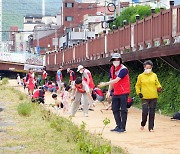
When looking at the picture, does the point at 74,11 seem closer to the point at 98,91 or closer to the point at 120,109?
the point at 98,91

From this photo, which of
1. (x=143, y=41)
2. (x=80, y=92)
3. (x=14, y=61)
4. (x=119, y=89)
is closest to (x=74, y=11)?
(x=14, y=61)

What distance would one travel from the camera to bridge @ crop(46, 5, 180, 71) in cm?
1582

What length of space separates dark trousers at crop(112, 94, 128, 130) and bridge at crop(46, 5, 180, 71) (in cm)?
347

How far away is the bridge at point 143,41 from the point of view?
51.9ft

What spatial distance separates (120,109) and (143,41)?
7.38 metres

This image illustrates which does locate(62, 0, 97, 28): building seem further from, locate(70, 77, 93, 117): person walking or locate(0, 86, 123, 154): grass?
locate(0, 86, 123, 154): grass

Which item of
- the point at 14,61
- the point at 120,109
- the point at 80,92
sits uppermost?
the point at 14,61

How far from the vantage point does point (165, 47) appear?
1619cm

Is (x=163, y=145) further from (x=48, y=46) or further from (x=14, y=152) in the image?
(x=48, y=46)

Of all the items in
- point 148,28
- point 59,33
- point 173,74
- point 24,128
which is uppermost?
point 59,33

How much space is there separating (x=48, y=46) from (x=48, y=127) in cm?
9348

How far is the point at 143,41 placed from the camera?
19.3 m

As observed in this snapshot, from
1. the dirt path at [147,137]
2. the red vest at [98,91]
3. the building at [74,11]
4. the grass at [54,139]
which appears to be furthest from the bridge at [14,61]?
the grass at [54,139]

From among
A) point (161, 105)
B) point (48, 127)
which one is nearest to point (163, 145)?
point (48, 127)
